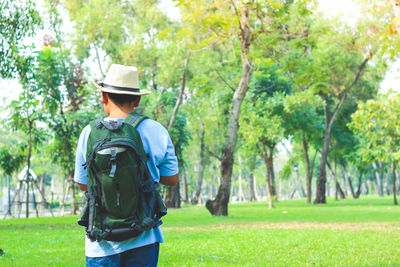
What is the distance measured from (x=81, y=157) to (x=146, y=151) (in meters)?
0.42

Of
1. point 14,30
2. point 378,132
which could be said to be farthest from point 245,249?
point 378,132

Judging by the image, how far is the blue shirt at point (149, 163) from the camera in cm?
317

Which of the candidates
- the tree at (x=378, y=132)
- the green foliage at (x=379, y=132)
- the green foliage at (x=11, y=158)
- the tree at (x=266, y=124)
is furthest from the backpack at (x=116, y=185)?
the tree at (x=266, y=124)

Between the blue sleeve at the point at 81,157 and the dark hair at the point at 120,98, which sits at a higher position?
the dark hair at the point at 120,98

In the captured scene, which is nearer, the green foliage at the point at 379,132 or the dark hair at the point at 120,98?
the dark hair at the point at 120,98

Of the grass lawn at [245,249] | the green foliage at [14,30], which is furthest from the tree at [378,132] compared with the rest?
the green foliage at [14,30]

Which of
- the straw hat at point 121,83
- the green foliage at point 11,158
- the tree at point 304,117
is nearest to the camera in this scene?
the straw hat at point 121,83

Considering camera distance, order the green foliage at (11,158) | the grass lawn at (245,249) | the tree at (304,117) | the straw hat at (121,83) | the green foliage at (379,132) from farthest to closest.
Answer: the tree at (304,117) < the green foliage at (11,158) < the green foliage at (379,132) < the grass lawn at (245,249) < the straw hat at (121,83)

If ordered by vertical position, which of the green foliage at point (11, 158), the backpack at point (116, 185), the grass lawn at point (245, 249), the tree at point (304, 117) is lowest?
the grass lawn at point (245, 249)

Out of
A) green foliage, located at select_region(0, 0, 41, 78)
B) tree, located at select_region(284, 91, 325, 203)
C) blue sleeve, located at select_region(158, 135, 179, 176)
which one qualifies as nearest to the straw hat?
blue sleeve, located at select_region(158, 135, 179, 176)

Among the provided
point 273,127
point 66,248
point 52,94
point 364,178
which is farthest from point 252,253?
point 364,178

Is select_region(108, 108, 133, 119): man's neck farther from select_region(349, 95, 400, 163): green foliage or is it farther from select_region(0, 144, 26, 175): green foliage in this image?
select_region(0, 144, 26, 175): green foliage

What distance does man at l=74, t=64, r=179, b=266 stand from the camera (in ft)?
10.4

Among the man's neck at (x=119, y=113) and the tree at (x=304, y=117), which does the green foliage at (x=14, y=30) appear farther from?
the tree at (x=304, y=117)
